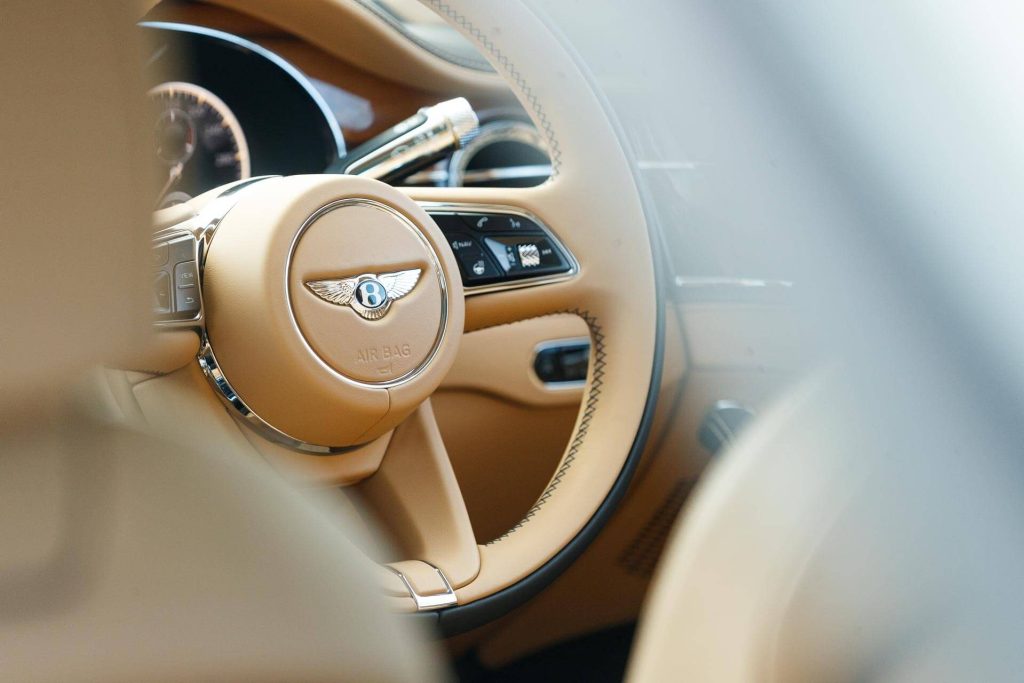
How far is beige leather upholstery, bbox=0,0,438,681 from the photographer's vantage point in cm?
45

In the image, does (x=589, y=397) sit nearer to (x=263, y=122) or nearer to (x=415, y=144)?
(x=415, y=144)

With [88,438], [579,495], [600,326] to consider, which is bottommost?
[579,495]

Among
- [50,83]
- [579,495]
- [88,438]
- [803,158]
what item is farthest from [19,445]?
[579,495]

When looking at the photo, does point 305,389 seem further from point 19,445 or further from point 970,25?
point 970,25

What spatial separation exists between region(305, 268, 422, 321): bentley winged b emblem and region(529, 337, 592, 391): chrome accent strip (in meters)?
0.46

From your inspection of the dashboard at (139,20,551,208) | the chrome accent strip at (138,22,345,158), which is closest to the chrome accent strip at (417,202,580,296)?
the dashboard at (139,20,551,208)

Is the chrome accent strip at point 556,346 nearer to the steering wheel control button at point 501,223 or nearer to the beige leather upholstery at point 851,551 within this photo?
the steering wheel control button at point 501,223

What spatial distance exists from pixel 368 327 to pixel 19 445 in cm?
52

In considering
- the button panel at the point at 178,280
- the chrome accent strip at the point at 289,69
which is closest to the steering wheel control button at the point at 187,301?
the button panel at the point at 178,280

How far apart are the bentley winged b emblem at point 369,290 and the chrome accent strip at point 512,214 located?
0.12m

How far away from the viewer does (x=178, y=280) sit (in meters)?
0.91

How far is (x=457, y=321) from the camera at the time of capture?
1066 millimetres

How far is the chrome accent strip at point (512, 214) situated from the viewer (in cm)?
114

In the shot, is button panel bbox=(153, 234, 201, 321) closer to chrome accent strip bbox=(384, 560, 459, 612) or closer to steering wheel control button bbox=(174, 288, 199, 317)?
steering wheel control button bbox=(174, 288, 199, 317)
